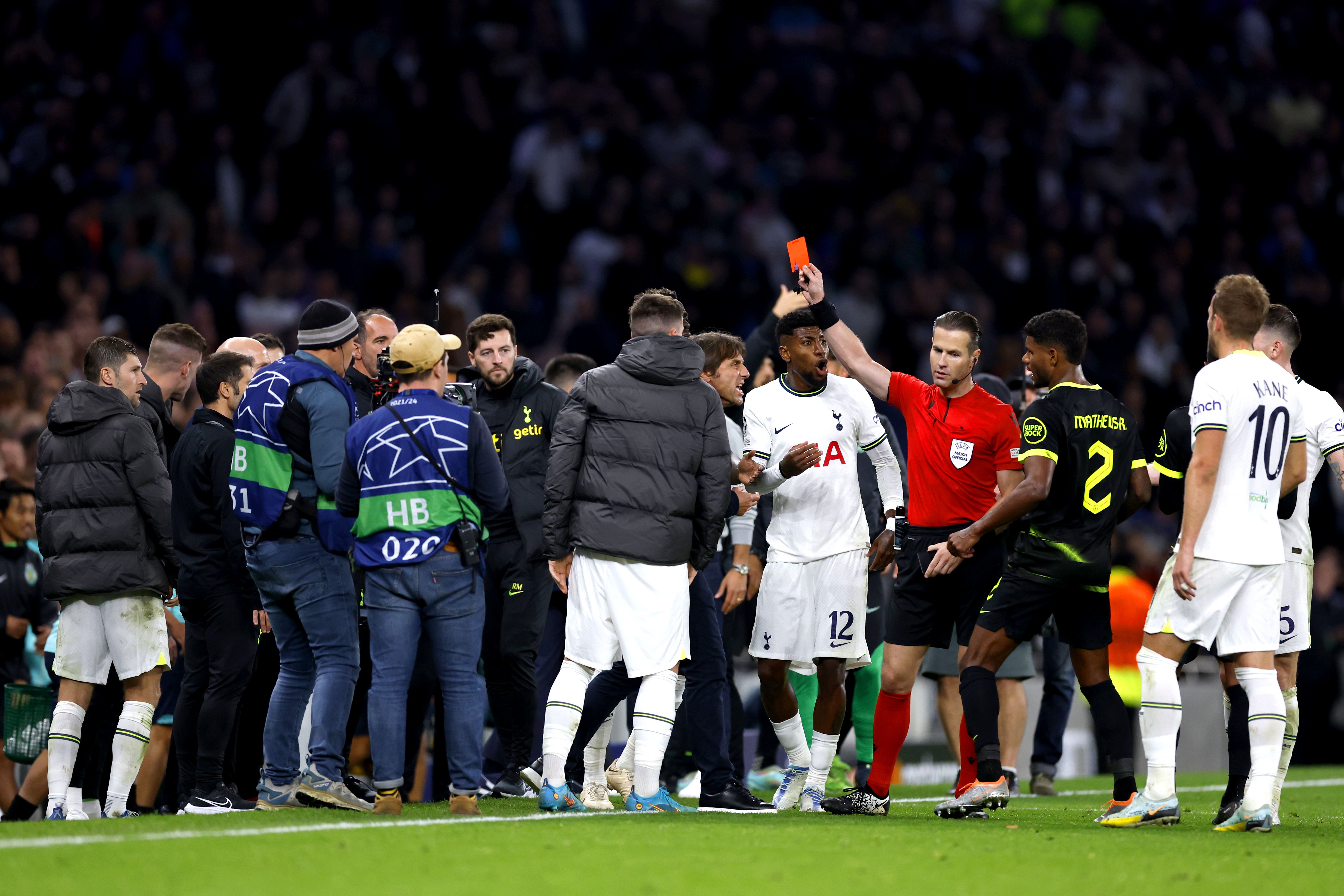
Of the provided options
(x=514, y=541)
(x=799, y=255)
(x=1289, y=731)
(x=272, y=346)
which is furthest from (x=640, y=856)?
(x=272, y=346)

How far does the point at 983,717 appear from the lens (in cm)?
680

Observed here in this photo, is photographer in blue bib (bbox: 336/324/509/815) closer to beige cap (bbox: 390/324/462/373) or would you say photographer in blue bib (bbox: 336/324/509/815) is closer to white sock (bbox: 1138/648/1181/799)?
beige cap (bbox: 390/324/462/373)

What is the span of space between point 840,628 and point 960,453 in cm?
103

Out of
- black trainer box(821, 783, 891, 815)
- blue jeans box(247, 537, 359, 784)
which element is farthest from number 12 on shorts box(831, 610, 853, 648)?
blue jeans box(247, 537, 359, 784)

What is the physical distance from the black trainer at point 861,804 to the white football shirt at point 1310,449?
2.24 m

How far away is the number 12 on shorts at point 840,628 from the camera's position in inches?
288

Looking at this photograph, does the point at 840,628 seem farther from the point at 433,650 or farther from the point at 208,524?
the point at 208,524

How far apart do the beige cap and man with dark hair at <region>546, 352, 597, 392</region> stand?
2.60m

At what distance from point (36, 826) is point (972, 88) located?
15.8 metres

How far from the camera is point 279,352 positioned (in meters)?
8.89

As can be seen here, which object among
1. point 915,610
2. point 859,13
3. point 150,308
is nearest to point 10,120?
point 150,308

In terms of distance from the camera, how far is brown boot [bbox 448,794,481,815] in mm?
6727

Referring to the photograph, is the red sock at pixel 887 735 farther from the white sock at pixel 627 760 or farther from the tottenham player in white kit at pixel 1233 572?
the white sock at pixel 627 760

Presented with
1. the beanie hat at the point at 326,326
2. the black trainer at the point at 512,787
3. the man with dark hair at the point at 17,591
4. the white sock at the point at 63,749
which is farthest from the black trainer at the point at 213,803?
the man with dark hair at the point at 17,591
